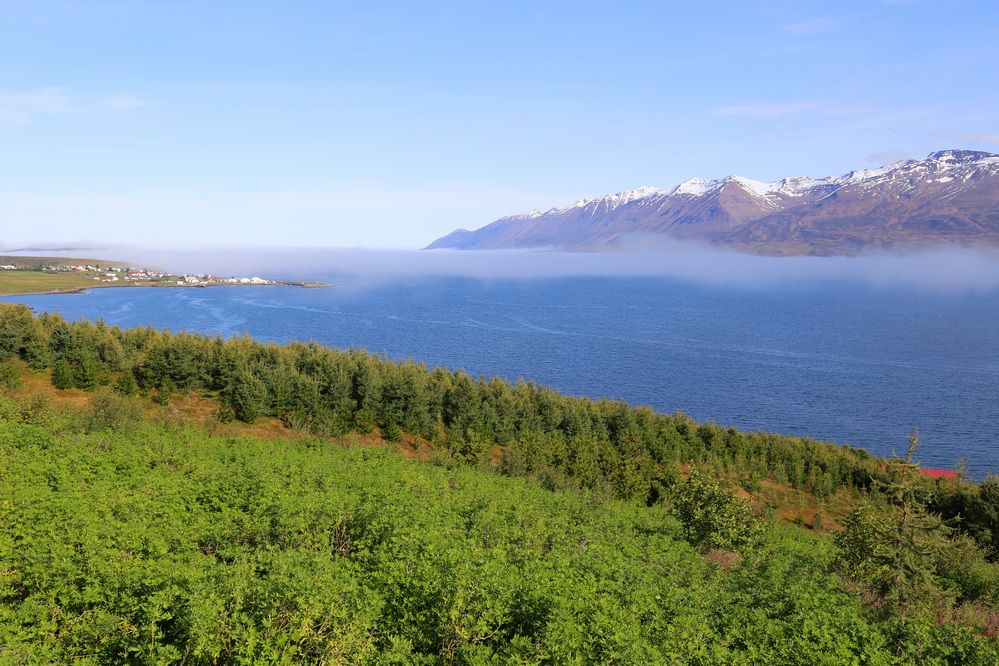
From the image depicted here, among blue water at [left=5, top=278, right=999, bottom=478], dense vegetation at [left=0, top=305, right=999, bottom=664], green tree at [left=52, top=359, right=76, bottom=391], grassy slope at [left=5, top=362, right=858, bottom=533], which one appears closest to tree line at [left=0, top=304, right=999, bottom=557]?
green tree at [left=52, top=359, right=76, bottom=391]

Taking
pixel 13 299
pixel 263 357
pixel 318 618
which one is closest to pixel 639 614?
pixel 318 618

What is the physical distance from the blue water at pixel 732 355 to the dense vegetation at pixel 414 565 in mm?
40482

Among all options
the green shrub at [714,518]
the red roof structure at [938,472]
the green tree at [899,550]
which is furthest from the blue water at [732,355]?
the green tree at [899,550]

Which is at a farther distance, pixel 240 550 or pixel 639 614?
pixel 240 550

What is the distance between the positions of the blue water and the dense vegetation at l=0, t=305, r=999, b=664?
40482 mm

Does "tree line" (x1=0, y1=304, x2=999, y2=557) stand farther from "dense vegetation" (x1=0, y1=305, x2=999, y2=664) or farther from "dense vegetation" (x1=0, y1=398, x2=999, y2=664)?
"dense vegetation" (x1=0, y1=398, x2=999, y2=664)

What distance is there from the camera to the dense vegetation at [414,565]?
14.6 metres

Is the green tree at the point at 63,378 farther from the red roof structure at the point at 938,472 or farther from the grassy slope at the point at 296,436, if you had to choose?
the red roof structure at the point at 938,472

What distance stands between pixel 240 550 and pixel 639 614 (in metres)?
12.1

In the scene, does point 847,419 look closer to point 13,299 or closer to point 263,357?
point 263,357

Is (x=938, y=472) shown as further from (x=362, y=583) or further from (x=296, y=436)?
(x=362, y=583)

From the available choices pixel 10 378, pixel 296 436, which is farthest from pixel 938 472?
pixel 10 378

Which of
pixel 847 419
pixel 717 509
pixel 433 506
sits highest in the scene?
pixel 433 506

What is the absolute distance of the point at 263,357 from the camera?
65.2m
